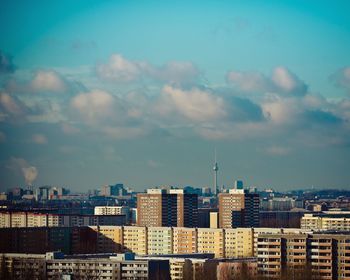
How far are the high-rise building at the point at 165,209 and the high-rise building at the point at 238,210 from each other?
3.31 feet

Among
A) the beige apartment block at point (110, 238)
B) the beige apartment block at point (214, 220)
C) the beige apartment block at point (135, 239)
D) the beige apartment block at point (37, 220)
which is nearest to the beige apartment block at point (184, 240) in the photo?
the beige apartment block at point (135, 239)

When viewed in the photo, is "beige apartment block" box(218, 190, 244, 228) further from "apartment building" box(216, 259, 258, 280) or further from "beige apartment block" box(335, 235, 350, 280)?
"beige apartment block" box(335, 235, 350, 280)

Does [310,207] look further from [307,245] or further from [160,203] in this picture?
[307,245]

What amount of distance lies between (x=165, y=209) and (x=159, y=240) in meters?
4.79

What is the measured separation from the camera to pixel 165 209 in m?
43.5

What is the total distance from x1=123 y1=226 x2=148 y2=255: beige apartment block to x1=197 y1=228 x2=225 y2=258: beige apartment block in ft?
5.05

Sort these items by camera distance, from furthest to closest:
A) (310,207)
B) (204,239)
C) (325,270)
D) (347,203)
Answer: (347,203) < (310,207) < (204,239) < (325,270)

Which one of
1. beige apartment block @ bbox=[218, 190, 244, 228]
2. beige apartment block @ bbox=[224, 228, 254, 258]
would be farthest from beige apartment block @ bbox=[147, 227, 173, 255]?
beige apartment block @ bbox=[218, 190, 244, 228]

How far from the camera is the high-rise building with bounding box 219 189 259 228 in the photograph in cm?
4347

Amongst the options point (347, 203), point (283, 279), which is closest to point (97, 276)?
point (283, 279)

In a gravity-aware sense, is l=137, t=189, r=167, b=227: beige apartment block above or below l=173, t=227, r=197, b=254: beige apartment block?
above

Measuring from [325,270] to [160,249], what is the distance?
12115 mm

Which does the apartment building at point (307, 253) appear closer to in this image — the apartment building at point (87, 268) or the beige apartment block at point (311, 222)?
the apartment building at point (87, 268)

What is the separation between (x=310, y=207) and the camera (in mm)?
60594
